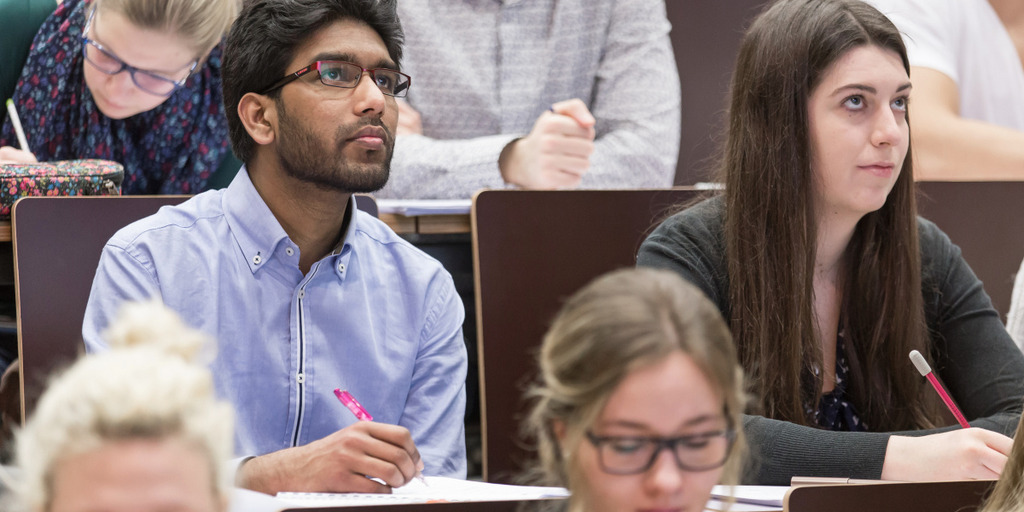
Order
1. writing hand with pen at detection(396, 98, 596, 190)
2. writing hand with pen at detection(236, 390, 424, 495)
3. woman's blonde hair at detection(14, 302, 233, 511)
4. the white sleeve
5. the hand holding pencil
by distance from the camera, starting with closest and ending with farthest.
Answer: woman's blonde hair at detection(14, 302, 233, 511) → writing hand with pen at detection(236, 390, 424, 495) → the hand holding pencil → writing hand with pen at detection(396, 98, 596, 190) → the white sleeve

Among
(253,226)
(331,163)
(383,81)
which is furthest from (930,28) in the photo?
(253,226)

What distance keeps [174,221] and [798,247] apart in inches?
34.9

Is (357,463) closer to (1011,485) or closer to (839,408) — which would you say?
(1011,485)

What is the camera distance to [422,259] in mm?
1664

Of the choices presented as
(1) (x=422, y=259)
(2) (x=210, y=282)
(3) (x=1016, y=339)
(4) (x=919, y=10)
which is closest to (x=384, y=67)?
(1) (x=422, y=259)

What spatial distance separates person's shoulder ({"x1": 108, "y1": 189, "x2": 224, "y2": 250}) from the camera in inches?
57.6

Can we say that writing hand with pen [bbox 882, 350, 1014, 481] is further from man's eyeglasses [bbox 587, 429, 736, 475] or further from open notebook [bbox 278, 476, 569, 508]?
man's eyeglasses [bbox 587, 429, 736, 475]

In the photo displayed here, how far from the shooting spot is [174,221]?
151cm

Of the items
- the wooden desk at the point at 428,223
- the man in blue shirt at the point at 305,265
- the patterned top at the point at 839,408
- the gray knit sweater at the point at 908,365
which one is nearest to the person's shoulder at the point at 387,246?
the man in blue shirt at the point at 305,265

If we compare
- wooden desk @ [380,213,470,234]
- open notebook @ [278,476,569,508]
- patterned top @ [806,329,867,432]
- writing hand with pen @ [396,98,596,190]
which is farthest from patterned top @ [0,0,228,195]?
patterned top @ [806,329,867,432]

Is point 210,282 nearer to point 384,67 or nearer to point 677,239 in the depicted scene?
point 384,67

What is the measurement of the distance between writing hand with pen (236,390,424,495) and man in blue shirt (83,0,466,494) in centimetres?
23

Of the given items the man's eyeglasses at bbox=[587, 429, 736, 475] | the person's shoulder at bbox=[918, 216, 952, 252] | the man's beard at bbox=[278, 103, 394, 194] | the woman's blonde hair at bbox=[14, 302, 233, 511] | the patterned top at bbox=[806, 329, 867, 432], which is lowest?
the patterned top at bbox=[806, 329, 867, 432]

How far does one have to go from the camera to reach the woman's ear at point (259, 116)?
1.58 metres
